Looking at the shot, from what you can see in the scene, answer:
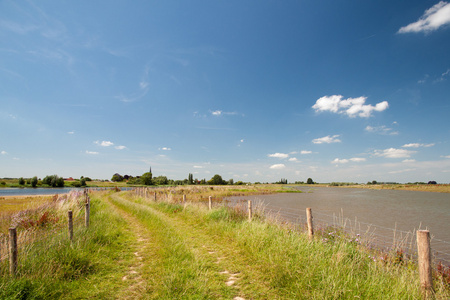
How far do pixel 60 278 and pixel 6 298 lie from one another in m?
1.10

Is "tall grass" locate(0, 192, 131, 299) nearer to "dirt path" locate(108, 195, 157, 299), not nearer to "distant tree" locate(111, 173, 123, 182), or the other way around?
"dirt path" locate(108, 195, 157, 299)

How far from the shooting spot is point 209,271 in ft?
14.9

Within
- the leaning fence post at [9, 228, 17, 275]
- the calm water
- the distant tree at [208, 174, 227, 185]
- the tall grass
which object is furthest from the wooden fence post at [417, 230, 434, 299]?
the distant tree at [208, 174, 227, 185]

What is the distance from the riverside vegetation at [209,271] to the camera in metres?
3.52

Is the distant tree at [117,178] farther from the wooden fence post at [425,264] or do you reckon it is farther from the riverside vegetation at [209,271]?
the wooden fence post at [425,264]

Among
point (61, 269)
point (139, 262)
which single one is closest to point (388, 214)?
point (139, 262)

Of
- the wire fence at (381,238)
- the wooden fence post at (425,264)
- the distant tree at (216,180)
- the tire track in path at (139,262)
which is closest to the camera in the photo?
the wooden fence post at (425,264)

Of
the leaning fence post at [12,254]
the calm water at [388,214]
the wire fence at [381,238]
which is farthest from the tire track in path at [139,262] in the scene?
the calm water at [388,214]

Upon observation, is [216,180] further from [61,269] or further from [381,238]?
[61,269]

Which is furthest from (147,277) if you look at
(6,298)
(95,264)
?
(6,298)

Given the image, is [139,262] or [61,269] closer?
[61,269]

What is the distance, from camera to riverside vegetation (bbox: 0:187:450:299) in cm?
352

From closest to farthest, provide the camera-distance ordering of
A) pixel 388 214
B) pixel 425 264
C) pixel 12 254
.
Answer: pixel 425 264, pixel 12 254, pixel 388 214

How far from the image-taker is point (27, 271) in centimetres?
389
